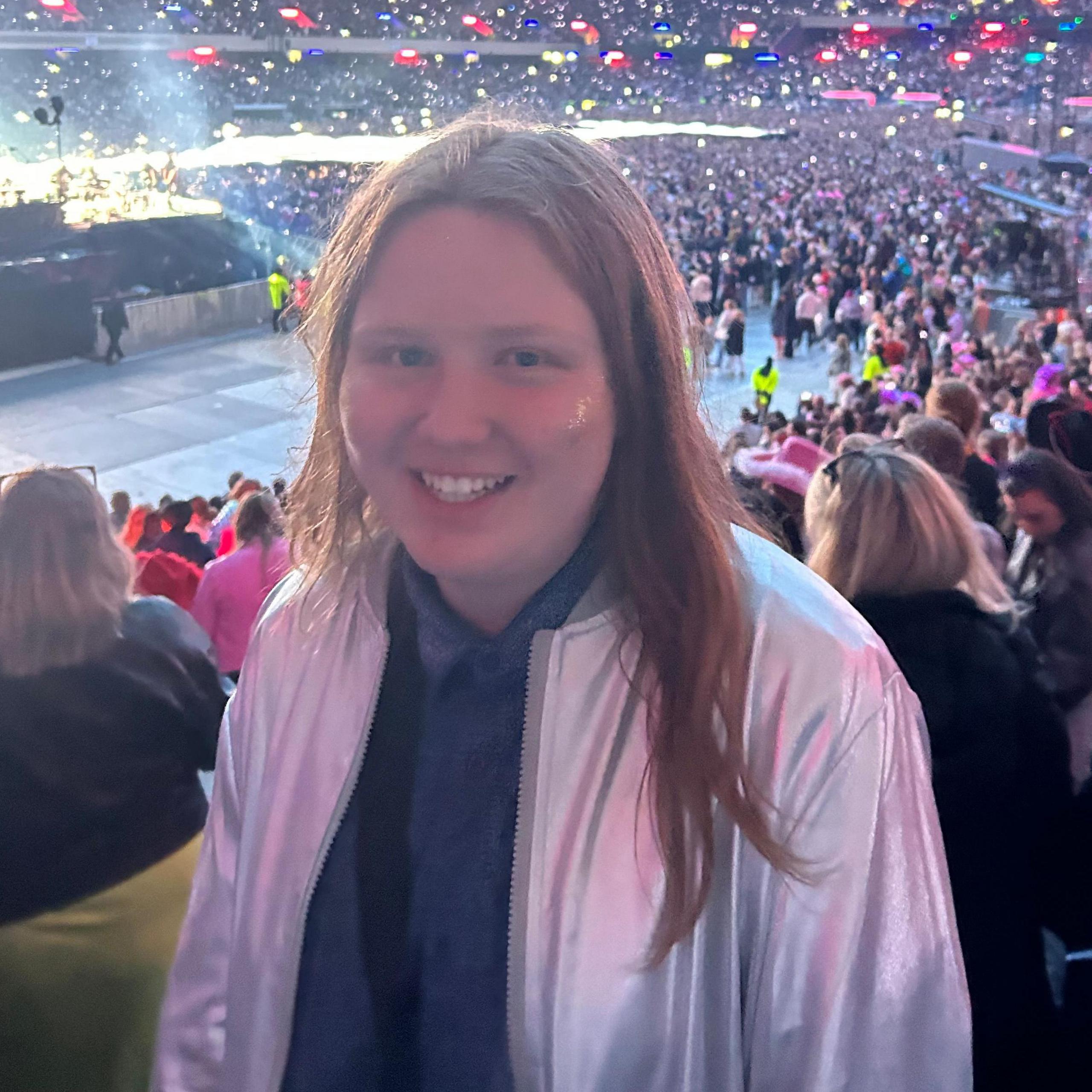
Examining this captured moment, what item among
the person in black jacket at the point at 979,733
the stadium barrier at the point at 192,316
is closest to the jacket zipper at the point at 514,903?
the person in black jacket at the point at 979,733

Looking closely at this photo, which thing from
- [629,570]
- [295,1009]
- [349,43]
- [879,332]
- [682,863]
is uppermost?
[349,43]

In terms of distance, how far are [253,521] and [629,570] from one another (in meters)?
2.79

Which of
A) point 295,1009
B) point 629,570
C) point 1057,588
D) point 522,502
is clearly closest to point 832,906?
point 629,570

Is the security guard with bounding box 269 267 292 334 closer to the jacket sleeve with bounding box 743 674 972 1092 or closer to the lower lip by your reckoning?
the lower lip

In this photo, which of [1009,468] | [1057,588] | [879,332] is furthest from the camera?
[879,332]

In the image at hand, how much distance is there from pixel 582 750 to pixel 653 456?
29 cm

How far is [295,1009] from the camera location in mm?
1186

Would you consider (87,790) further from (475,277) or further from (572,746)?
(475,277)

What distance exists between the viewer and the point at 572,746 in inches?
42.6

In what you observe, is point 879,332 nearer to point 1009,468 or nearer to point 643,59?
point 1009,468

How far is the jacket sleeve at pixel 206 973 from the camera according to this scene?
1323 mm

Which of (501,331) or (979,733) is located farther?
(979,733)

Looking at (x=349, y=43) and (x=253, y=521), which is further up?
(x=349, y=43)

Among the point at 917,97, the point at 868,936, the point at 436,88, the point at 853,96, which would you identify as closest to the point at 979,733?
the point at 868,936
